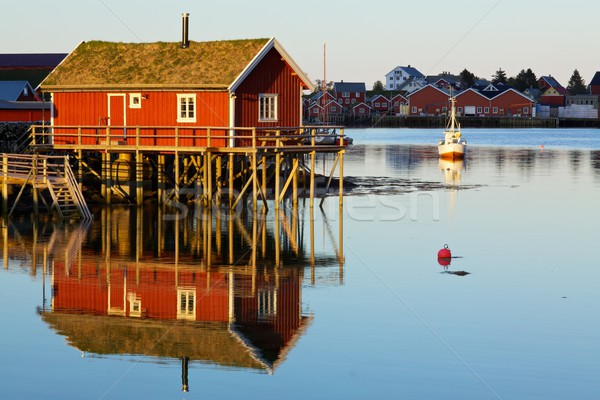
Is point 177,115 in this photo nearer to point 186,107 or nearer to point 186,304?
point 186,107

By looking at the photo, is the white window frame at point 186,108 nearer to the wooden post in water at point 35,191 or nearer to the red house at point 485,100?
the wooden post in water at point 35,191

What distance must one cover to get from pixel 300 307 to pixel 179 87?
66.2 ft

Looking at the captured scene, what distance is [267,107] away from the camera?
42719mm

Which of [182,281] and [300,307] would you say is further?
[182,281]

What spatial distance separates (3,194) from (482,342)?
24963 mm

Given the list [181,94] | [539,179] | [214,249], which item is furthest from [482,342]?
[539,179]

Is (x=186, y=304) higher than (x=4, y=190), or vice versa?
(x=4, y=190)

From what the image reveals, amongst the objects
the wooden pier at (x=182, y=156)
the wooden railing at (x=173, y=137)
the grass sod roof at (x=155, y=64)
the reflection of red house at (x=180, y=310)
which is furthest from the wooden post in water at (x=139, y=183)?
the reflection of red house at (x=180, y=310)

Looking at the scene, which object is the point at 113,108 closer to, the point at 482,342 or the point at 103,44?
the point at 103,44

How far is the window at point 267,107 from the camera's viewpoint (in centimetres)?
4225

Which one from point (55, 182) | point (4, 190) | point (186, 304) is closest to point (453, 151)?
point (4, 190)

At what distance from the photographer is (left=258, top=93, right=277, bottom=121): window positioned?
139 ft

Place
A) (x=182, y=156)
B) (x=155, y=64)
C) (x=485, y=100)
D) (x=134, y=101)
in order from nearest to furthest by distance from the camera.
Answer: (x=134, y=101) < (x=155, y=64) < (x=182, y=156) < (x=485, y=100)

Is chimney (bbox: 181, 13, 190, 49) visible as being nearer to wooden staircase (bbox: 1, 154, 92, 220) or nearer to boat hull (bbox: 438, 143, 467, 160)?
wooden staircase (bbox: 1, 154, 92, 220)
